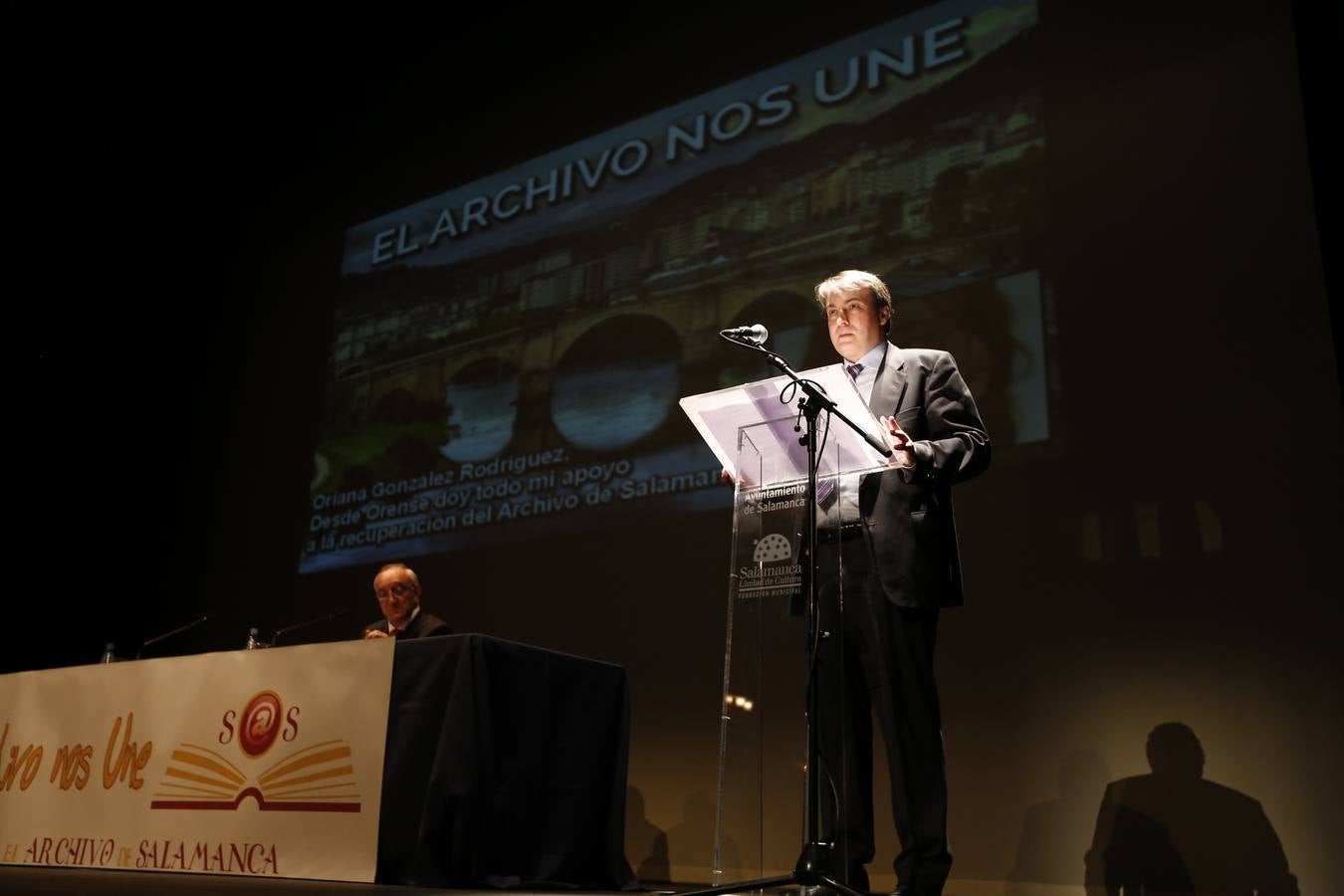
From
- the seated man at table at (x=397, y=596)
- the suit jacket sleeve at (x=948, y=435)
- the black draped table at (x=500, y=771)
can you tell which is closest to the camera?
the suit jacket sleeve at (x=948, y=435)

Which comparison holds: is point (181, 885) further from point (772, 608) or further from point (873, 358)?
point (873, 358)

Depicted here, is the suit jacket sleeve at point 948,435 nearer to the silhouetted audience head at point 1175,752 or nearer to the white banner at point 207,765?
the white banner at point 207,765

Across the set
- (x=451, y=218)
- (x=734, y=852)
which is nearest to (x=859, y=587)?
(x=734, y=852)

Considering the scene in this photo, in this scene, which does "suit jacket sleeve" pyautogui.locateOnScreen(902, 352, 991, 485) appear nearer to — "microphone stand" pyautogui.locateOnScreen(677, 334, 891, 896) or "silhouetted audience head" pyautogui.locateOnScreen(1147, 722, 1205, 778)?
"microphone stand" pyautogui.locateOnScreen(677, 334, 891, 896)

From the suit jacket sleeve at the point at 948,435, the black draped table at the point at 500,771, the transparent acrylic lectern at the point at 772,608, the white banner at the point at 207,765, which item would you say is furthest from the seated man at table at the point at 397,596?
the suit jacket sleeve at the point at 948,435

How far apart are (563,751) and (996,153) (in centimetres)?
266

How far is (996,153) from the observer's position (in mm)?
4199

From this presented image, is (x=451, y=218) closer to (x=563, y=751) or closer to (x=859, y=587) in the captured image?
(x=563, y=751)

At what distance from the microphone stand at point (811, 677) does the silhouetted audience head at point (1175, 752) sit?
1.82 metres

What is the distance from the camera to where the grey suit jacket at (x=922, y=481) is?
2338mm

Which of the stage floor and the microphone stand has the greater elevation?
the microphone stand

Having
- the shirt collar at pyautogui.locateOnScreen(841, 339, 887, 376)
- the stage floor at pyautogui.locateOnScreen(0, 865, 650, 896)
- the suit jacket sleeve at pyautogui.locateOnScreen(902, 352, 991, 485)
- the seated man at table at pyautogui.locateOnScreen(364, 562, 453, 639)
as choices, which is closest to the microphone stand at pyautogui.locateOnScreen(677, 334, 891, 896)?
the suit jacket sleeve at pyautogui.locateOnScreen(902, 352, 991, 485)

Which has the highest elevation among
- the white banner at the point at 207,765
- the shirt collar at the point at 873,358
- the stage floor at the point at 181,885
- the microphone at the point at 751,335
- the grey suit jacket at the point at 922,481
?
the shirt collar at the point at 873,358

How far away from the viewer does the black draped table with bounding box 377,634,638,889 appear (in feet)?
8.86
